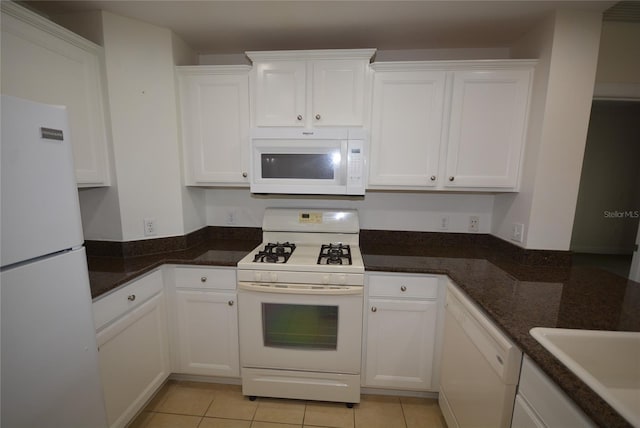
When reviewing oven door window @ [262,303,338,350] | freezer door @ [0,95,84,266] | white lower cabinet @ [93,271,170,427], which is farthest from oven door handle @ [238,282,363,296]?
freezer door @ [0,95,84,266]

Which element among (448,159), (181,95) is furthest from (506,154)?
(181,95)

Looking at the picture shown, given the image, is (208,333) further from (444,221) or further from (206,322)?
(444,221)

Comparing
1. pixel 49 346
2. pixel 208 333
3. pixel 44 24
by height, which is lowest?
pixel 208 333

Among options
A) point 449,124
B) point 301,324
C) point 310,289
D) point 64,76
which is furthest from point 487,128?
point 64,76

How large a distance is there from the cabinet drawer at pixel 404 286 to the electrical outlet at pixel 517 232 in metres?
0.68

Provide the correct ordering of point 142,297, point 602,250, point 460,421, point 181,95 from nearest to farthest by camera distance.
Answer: point 460,421, point 142,297, point 181,95, point 602,250

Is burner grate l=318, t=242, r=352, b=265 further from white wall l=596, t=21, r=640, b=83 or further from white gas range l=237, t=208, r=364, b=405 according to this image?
white wall l=596, t=21, r=640, b=83

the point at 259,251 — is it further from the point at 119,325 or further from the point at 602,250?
the point at 602,250

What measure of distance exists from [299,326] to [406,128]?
1.50 metres

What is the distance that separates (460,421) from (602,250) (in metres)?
5.11

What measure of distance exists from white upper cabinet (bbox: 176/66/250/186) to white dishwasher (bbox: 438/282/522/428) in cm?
162

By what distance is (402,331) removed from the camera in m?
1.68

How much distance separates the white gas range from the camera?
160 cm

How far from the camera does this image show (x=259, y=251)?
187 centimetres
